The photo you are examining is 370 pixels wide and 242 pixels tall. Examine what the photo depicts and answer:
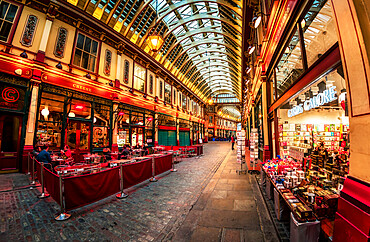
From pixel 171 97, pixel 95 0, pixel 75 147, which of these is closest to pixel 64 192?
pixel 75 147

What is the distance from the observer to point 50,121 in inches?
363

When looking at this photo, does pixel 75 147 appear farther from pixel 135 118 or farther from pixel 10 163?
pixel 135 118

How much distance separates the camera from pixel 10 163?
7.81 metres

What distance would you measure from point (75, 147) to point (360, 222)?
42.5ft

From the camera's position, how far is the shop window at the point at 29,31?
8.49 m

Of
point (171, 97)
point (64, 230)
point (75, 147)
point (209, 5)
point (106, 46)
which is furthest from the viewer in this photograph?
point (171, 97)

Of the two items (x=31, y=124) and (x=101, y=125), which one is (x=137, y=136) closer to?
(x=101, y=125)

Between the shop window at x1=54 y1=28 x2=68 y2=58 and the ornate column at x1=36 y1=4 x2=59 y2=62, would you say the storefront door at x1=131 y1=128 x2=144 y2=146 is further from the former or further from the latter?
the ornate column at x1=36 y1=4 x2=59 y2=62

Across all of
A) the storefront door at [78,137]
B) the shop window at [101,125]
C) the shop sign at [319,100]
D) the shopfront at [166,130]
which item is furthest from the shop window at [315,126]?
the shopfront at [166,130]

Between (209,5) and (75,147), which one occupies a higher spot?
(209,5)

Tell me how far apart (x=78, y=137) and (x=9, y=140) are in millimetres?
3206

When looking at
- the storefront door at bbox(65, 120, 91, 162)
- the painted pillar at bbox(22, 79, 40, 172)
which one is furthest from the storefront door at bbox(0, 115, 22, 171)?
the storefront door at bbox(65, 120, 91, 162)

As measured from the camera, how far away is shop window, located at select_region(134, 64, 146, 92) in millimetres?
15796

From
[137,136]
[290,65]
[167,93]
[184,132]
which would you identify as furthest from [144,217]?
[184,132]
